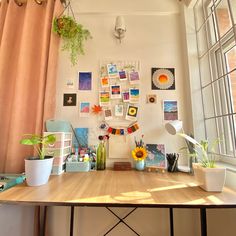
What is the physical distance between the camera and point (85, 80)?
1.58 m

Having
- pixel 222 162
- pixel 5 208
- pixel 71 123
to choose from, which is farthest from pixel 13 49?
pixel 222 162

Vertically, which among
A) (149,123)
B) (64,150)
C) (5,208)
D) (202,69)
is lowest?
(5,208)

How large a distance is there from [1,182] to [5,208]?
20 centimetres

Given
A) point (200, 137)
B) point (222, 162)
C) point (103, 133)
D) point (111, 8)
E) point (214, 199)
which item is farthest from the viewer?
point (111, 8)

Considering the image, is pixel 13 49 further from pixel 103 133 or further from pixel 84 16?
pixel 103 133

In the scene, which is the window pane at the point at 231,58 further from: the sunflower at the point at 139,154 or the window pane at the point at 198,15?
the sunflower at the point at 139,154

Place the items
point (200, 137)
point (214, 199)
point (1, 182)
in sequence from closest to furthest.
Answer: point (214, 199), point (1, 182), point (200, 137)

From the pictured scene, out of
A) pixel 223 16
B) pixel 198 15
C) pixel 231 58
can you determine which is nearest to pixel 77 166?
pixel 231 58

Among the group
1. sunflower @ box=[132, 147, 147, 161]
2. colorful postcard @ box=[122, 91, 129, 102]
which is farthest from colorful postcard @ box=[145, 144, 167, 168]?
colorful postcard @ box=[122, 91, 129, 102]

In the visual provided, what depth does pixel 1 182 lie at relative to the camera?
1.06m

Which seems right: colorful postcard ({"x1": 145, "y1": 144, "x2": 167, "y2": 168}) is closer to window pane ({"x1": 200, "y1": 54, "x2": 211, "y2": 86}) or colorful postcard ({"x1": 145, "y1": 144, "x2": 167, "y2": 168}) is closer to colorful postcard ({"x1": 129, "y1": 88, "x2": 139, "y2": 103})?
colorful postcard ({"x1": 129, "y1": 88, "x2": 139, "y2": 103})

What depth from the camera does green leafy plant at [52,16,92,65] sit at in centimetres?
145

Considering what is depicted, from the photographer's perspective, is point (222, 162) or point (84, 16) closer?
point (222, 162)

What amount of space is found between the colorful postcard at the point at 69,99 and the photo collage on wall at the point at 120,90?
0.90 ft
